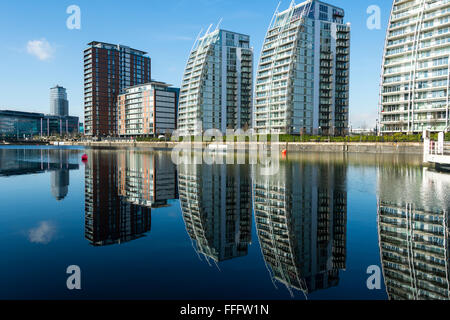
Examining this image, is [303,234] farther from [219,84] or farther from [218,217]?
[219,84]

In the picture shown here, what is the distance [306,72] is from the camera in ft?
450

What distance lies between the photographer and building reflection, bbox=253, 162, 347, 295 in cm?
986

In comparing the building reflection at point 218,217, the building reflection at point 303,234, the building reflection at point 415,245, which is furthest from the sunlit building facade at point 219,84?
the building reflection at point 415,245

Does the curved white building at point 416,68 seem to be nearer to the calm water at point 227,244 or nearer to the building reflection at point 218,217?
the building reflection at point 218,217

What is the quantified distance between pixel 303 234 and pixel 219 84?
16749cm

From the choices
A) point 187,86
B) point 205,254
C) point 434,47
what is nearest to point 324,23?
point 434,47

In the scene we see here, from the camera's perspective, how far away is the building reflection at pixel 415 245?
9133mm

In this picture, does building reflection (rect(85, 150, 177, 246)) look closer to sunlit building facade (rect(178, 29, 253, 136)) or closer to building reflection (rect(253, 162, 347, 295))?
building reflection (rect(253, 162, 347, 295))

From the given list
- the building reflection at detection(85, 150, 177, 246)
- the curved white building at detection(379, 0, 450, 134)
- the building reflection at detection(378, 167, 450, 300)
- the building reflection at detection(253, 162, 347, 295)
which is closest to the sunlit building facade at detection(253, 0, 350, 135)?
the curved white building at detection(379, 0, 450, 134)

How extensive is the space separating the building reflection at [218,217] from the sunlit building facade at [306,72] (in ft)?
376

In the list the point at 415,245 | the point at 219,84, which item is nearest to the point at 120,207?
the point at 415,245

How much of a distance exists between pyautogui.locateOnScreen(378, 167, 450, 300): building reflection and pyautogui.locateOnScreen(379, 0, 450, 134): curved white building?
331 feet
